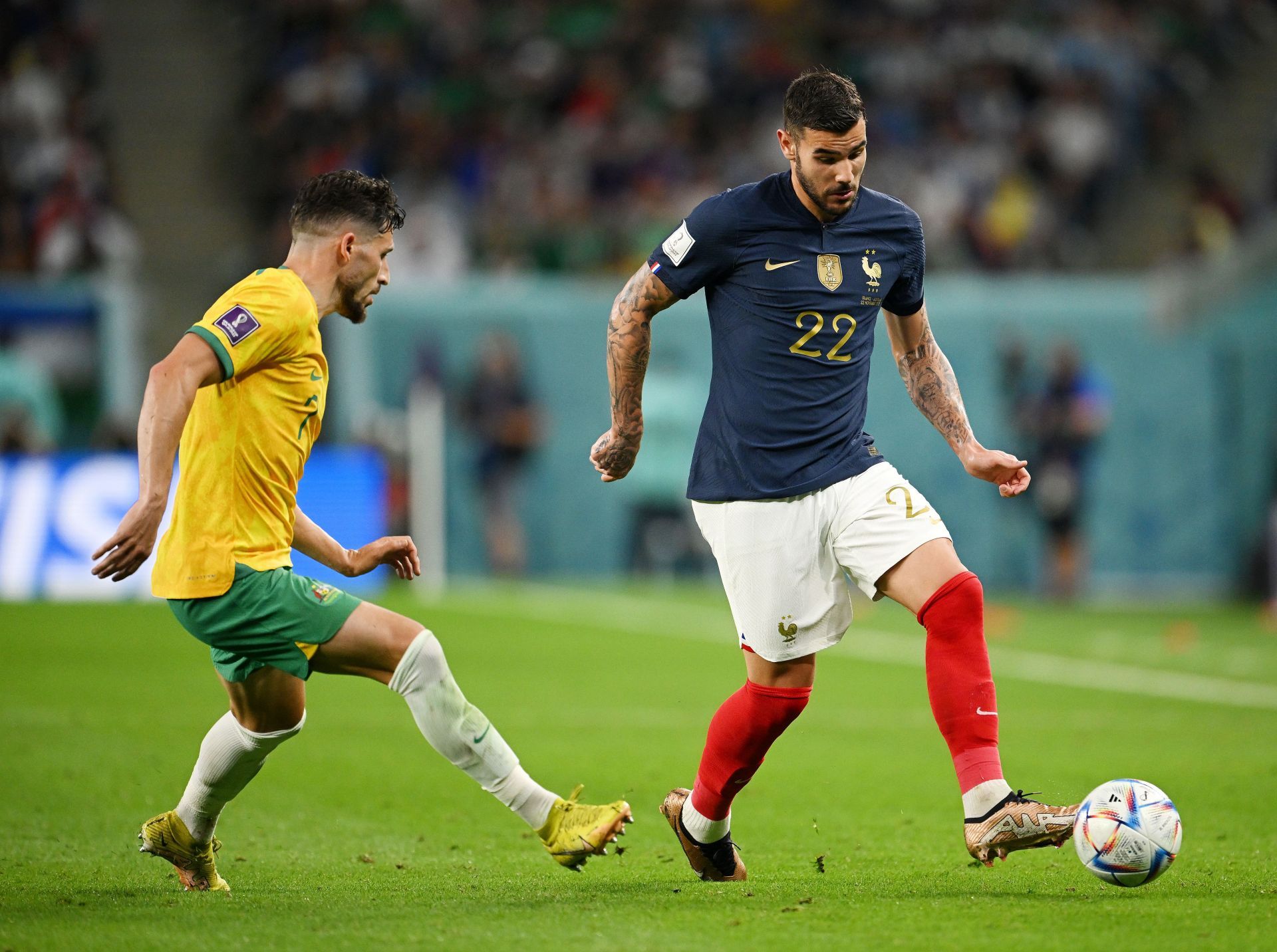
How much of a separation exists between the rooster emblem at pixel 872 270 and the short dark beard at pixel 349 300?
5.11ft

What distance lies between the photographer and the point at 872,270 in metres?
5.54

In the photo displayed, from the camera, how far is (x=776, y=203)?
5496 millimetres

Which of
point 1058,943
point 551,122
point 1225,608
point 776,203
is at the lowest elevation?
point 1225,608

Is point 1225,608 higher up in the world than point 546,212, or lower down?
lower down

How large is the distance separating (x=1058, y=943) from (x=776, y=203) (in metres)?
2.39

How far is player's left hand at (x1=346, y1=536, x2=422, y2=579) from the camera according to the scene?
530 cm

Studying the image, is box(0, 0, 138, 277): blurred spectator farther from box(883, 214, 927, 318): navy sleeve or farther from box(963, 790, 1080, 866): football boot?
box(963, 790, 1080, 866): football boot

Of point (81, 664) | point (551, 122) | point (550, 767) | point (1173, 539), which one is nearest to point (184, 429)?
point (550, 767)

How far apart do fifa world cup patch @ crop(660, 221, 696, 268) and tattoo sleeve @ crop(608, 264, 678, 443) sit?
0.08 m

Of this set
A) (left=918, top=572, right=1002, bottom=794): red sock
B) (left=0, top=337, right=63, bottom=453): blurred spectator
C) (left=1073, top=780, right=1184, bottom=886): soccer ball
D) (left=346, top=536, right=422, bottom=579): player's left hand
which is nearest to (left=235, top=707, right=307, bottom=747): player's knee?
(left=346, top=536, right=422, bottom=579): player's left hand

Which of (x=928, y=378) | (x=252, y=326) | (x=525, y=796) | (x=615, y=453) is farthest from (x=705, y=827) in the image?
(x=252, y=326)

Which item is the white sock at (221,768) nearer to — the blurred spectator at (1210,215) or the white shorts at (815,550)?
the white shorts at (815,550)

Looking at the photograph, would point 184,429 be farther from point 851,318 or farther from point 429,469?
point 429,469

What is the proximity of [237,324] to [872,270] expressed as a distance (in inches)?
77.6
